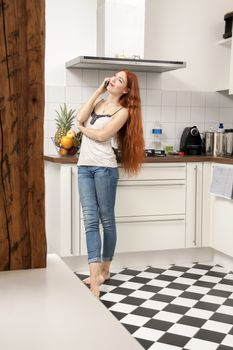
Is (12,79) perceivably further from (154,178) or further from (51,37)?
(51,37)

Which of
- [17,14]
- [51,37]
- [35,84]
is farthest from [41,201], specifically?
[51,37]

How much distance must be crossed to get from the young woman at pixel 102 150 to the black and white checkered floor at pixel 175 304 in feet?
0.82

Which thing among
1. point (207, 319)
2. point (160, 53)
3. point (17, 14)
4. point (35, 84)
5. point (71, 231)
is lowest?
point (207, 319)

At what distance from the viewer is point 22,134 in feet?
3.56

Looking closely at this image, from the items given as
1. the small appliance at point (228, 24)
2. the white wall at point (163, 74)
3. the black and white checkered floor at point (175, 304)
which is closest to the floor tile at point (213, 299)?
the black and white checkered floor at point (175, 304)

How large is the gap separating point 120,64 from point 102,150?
2.87 feet

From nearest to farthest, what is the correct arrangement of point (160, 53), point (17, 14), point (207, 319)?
point (17, 14) → point (207, 319) → point (160, 53)

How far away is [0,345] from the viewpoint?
2.47 ft

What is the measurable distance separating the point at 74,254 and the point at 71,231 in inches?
6.8

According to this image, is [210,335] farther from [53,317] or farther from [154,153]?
[53,317]

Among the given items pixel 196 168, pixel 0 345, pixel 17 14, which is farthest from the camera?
pixel 196 168

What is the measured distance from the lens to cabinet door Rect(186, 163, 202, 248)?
377cm

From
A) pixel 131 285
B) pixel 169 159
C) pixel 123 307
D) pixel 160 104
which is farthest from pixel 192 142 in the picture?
pixel 123 307

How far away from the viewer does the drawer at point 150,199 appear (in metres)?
3.59
